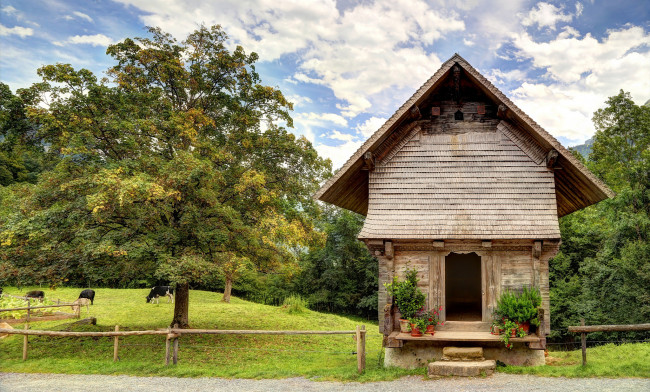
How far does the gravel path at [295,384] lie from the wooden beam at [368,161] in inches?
222

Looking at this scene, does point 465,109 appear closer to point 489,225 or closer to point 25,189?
point 489,225

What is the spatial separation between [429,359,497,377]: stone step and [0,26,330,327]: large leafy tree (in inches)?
324

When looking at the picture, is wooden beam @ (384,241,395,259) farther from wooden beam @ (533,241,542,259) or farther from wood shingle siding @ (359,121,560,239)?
wooden beam @ (533,241,542,259)

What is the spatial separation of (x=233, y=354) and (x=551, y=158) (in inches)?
471

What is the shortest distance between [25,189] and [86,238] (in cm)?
346

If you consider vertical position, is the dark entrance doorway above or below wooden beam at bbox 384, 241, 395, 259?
below

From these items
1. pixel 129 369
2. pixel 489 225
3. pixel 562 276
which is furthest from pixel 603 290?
pixel 129 369

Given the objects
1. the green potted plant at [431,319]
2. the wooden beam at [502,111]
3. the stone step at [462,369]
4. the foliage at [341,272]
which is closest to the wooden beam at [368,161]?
the wooden beam at [502,111]

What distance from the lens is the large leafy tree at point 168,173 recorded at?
1407 cm

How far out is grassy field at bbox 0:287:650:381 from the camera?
1022 centimetres

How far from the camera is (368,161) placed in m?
11.5

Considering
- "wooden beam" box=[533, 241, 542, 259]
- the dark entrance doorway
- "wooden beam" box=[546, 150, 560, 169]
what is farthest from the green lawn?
"wooden beam" box=[546, 150, 560, 169]

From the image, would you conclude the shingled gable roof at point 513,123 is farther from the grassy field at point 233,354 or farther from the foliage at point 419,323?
the grassy field at point 233,354

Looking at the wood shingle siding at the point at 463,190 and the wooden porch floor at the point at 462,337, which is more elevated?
the wood shingle siding at the point at 463,190
